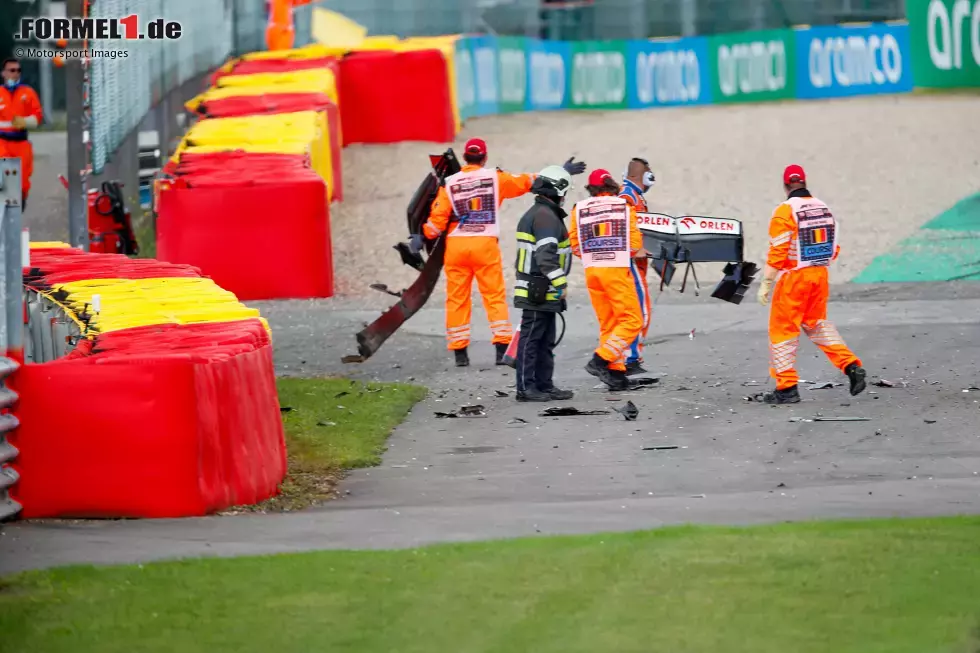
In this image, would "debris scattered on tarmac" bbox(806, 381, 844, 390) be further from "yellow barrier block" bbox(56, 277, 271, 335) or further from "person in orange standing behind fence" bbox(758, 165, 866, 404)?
"yellow barrier block" bbox(56, 277, 271, 335)

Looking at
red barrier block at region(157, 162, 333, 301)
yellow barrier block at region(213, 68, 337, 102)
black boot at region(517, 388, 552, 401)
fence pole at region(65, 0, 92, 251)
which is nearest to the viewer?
black boot at region(517, 388, 552, 401)

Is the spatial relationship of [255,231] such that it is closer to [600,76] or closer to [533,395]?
[533,395]

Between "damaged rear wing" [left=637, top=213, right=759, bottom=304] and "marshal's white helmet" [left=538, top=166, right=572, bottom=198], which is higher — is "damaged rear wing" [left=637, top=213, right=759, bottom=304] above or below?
below

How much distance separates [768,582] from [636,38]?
2636 cm

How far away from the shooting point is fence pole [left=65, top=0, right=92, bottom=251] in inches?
688

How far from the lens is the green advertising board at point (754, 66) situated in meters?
32.1

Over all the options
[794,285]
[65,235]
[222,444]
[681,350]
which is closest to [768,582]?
[222,444]

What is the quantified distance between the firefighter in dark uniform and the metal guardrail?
4782mm

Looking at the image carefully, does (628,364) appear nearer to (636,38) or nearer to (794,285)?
(794,285)

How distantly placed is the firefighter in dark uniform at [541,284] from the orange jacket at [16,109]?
9.91m

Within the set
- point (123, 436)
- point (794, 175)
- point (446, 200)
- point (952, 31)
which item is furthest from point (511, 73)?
point (123, 436)

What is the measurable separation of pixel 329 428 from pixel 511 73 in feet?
67.2

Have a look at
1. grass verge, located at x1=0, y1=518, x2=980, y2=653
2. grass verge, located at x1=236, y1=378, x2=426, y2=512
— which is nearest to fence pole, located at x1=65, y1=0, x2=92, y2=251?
grass verge, located at x1=236, y1=378, x2=426, y2=512

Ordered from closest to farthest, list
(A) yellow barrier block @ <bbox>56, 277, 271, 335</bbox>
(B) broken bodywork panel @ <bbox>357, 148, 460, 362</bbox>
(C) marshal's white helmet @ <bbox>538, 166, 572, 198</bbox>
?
(A) yellow barrier block @ <bbox>56, 277, 271, 335</bbox> < (C) marshal's white helmet @ <bbox>538, 166, 572, 198</bbox> < (B) broken bodywork panel @ <bbox>357, 148, 460, 362</bbox>
